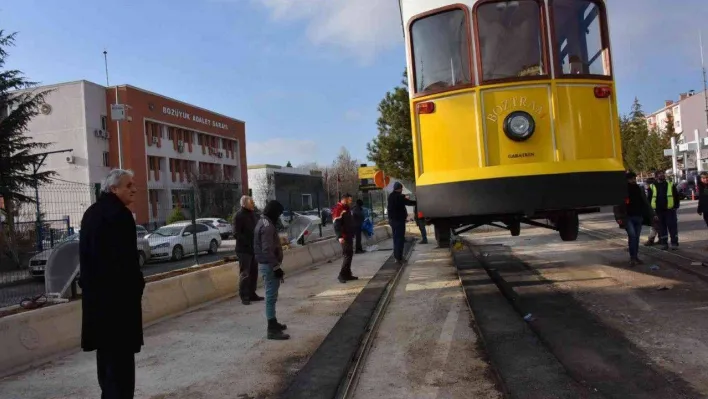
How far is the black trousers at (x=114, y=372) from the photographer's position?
3.30 meters

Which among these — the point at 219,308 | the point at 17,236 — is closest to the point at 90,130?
the point at 17,236

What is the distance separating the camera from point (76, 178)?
138ft

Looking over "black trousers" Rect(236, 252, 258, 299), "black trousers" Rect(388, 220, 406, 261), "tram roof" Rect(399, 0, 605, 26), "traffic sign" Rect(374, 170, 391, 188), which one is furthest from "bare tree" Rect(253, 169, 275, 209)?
"tram roof" Rect(399, 0, 605, 26)

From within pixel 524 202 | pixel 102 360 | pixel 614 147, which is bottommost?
pixel 102 360

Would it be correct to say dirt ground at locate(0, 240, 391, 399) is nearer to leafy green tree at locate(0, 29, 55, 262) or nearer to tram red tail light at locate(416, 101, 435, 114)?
tram red tail light at locate(416, 101, 435, 114)

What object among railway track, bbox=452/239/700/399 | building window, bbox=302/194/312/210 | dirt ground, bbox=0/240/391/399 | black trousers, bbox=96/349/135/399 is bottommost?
railway track, bbox=452/239/700/399

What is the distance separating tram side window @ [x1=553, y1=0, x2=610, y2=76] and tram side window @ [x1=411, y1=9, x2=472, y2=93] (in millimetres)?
1072

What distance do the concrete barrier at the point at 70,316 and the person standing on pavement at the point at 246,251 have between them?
2.46 ft

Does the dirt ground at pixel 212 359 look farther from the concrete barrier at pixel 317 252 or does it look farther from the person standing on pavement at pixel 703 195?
the person standing on pavement at pixel 703 195

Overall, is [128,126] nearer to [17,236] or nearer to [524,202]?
[17,236]

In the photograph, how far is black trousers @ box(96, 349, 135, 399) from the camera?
330 centimetres

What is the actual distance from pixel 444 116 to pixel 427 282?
395 cm

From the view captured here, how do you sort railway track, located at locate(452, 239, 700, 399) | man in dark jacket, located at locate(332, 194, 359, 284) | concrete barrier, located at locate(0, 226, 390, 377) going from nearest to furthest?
1. railway track, located at locate(452, 239, 700, 399)
2. concrete barrier, located at locate(0, 226, 390, 377)
3. man in dark jacket, located at locate(332, 194, 359, 284)

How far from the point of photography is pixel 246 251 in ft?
28.6
